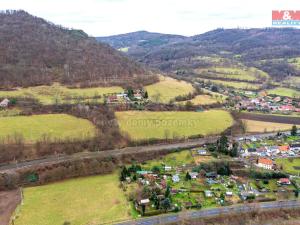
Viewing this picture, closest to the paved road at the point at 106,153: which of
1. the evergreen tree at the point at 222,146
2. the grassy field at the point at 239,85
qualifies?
the evergreen tree at the point at 222,146

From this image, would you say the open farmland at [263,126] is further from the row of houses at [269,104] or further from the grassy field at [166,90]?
the grassy field at [166,90]

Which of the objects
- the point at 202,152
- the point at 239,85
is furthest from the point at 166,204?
the point at 239,85

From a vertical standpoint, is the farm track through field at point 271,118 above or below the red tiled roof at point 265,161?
→ above

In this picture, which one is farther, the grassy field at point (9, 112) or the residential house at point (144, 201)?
the grassy field at point (9, 112)

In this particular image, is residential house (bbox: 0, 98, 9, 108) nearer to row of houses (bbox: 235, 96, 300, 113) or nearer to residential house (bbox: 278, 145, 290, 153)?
residential house (bbox: 278, 145, 290, 153)

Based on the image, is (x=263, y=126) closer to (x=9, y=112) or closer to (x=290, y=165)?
(x=290, y=165)

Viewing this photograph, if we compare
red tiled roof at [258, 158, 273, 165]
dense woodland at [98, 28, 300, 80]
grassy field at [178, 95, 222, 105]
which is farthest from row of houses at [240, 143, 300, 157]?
dense woodland at [98, 28, 300, 80]

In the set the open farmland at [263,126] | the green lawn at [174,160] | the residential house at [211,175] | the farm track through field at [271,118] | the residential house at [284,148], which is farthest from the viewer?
the farm track through field at [271,118]
